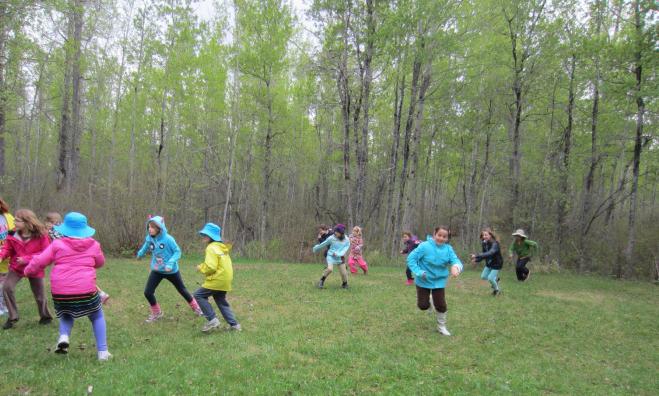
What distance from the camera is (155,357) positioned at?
479 cm

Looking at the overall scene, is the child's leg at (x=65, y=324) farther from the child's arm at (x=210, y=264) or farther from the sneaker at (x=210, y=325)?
the sneaker at (x=210, y=325)

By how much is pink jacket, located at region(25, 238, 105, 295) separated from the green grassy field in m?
0.92

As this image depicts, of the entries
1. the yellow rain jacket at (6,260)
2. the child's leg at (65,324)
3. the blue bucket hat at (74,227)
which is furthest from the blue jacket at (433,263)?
the yellow rain jacket at (6,260)

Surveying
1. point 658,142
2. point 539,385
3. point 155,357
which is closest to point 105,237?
point 155,357

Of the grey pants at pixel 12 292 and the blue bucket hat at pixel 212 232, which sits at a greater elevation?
the blue bucket hat at pixel 212 232

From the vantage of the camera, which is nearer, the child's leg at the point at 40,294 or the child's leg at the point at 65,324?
the child's leg at the point at 65,324

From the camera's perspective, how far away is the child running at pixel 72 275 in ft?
14.2

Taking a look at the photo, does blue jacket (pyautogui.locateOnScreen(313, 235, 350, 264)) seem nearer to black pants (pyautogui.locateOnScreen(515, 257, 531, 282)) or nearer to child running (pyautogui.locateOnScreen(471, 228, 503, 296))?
child running (pyautogui.locateOnScreen(471, 228, 503, 296))

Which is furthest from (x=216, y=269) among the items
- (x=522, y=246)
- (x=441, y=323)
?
(x=522, y=246)

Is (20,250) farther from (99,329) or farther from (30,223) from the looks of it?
(99,329)

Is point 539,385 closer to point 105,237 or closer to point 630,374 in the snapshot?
point 630,374

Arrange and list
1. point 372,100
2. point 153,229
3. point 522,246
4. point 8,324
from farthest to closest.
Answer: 1. point 372,100
2. point 522,246
3. point 153,229
4. point 8,324

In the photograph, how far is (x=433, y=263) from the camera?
625 centimetres

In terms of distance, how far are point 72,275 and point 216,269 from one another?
1909mm
